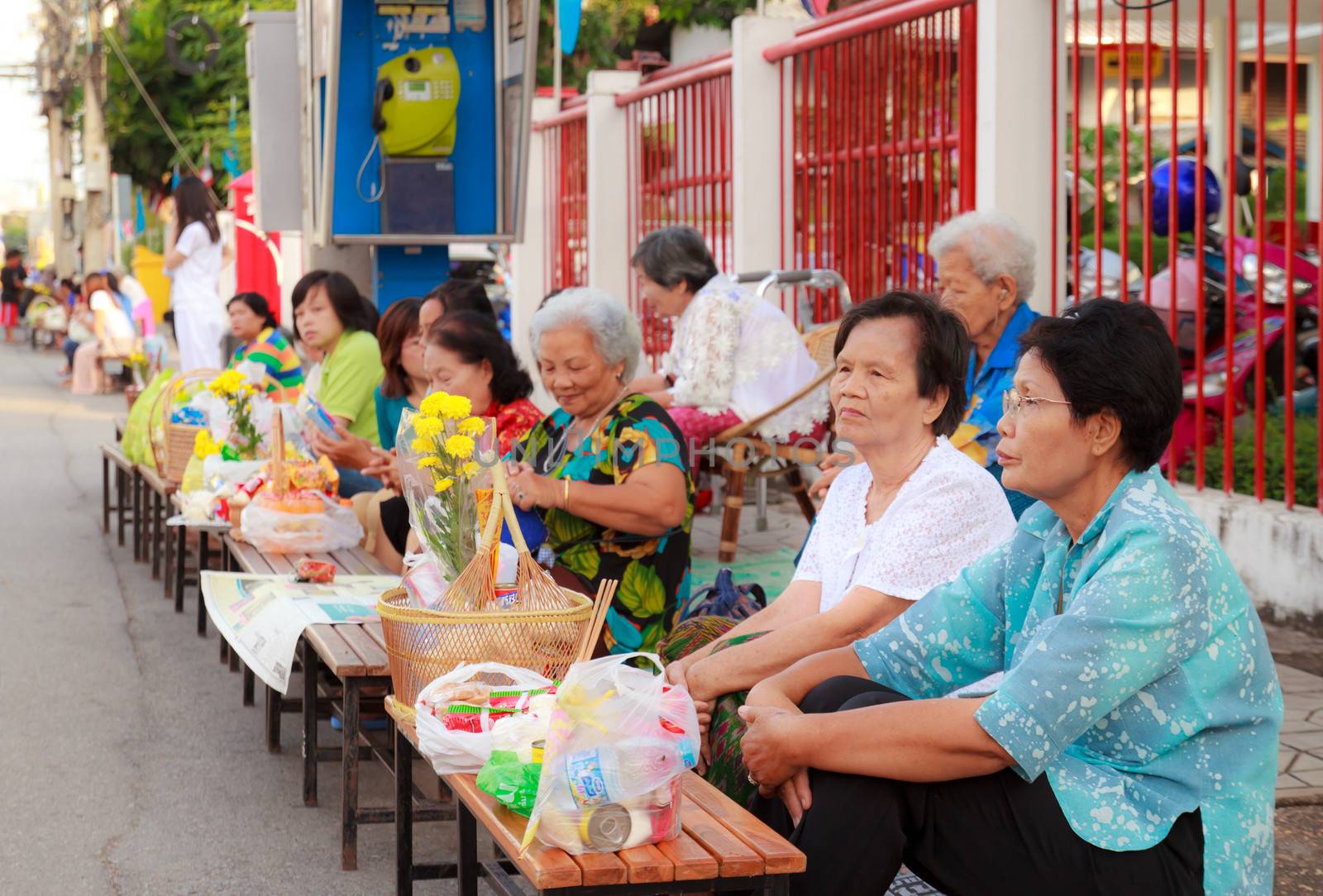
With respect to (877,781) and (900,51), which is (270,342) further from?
(877,781)

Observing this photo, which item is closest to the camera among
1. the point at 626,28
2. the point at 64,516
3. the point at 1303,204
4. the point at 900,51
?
the point at 900,51

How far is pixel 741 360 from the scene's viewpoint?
7121 millimetres

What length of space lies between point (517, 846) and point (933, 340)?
4.69ft

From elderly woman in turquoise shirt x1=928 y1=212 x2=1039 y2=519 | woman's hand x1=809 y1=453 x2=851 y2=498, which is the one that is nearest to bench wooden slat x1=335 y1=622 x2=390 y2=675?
woman's hand x1=809 y1=453 x2=851 y2=498

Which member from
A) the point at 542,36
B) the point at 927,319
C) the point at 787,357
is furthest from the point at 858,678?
the point at 542,36

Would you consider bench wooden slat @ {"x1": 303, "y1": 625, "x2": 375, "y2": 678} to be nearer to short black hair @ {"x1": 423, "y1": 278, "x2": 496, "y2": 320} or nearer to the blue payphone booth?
short black hair @ {"x1": 423, "y1": 278, "x2": 496, "y2": 320}

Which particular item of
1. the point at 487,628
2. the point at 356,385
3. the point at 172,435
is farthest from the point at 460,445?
the point at 172,435

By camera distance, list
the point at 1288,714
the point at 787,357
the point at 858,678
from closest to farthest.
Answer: the point at 858,678
the point at 1288,714
the point at 787,357

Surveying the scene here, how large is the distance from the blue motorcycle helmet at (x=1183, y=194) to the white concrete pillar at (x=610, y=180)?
472 centimetres

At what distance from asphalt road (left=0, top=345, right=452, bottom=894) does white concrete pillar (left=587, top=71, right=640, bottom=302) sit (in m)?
4.64

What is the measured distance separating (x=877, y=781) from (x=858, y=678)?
363 mm

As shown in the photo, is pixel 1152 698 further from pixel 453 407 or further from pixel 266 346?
pixel 266 346

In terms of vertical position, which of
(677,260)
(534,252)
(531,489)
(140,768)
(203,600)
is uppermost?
(534,252)

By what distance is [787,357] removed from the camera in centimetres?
715
